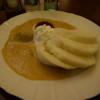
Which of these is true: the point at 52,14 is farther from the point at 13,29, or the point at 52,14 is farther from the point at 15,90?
the point at 15,90

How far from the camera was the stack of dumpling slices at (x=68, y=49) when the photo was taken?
0.70 metres

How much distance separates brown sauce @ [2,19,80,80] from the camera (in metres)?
0.72

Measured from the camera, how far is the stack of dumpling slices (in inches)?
27.4

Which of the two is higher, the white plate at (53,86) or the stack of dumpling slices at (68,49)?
the stack of dumpling slices at (68,49)

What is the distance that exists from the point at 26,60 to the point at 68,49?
0.15 meters

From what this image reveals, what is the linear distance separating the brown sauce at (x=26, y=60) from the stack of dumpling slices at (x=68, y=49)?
0.10 feet

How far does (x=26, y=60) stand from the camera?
2.49 feet

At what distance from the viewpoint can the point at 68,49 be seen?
71 cm

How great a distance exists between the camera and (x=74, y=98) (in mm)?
654

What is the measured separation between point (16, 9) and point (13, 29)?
0.16 metres

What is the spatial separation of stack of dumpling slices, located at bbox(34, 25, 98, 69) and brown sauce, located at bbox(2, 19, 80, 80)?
0.03 metres

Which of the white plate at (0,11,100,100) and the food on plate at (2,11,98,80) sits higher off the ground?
the food on plate at (2,11,98,80)

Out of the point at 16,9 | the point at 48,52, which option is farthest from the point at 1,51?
the point at 16,9

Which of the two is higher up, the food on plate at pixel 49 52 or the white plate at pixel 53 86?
the food on plate at pixel 49 52
